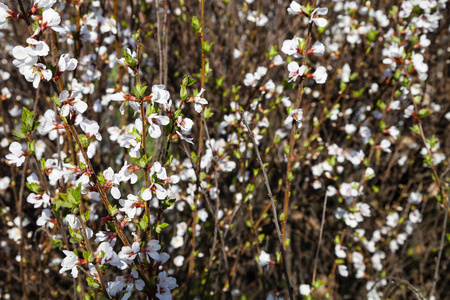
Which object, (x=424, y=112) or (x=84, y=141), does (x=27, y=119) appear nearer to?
(x=84, y=141)

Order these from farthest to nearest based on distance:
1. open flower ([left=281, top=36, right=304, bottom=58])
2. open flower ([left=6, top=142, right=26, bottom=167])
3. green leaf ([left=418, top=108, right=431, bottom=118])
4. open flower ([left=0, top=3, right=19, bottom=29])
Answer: green leaf ([left=418, top=108, right=431, bottom=118]), open flower ([left=281, top=36, right=304, bottom=58]), open flower ([left=6, top=142, right=26, bottom=167]), open flower ([left=0, top=3, right=19, bottom=29])

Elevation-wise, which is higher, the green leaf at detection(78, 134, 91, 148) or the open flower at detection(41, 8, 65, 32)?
the open flower at detection(41, 8, 65, 32)

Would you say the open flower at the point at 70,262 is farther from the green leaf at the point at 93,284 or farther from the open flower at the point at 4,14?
the open flower at the point at 4,14

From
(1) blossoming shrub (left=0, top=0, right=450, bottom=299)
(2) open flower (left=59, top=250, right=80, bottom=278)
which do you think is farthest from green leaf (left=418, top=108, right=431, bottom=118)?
(2) open flower (left=59, top=250, right=80, bottom=278)

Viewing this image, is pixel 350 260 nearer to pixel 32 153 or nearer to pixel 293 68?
pixel 293 68

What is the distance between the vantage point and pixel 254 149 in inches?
91.9

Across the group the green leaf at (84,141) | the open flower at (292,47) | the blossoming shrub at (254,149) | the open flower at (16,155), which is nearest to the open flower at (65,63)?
the green leaf at (84,141)

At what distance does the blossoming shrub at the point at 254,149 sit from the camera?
6.82 ft

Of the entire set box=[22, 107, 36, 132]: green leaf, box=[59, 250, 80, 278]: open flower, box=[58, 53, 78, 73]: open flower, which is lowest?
box=[59, 250, 80, 278]: open flower

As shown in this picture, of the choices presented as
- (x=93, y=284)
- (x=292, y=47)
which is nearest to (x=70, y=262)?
(x=93, y=284)

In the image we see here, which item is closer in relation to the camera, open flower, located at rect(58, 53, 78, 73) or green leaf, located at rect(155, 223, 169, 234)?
open flower, located at rect(58, 53, 78, 73)

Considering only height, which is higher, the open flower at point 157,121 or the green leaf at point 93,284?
the open flower at point 157,121

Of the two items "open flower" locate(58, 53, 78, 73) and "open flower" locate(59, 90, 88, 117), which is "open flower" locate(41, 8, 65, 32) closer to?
"open flower" locate(58, 53, 78, 73)

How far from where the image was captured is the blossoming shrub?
208cm
